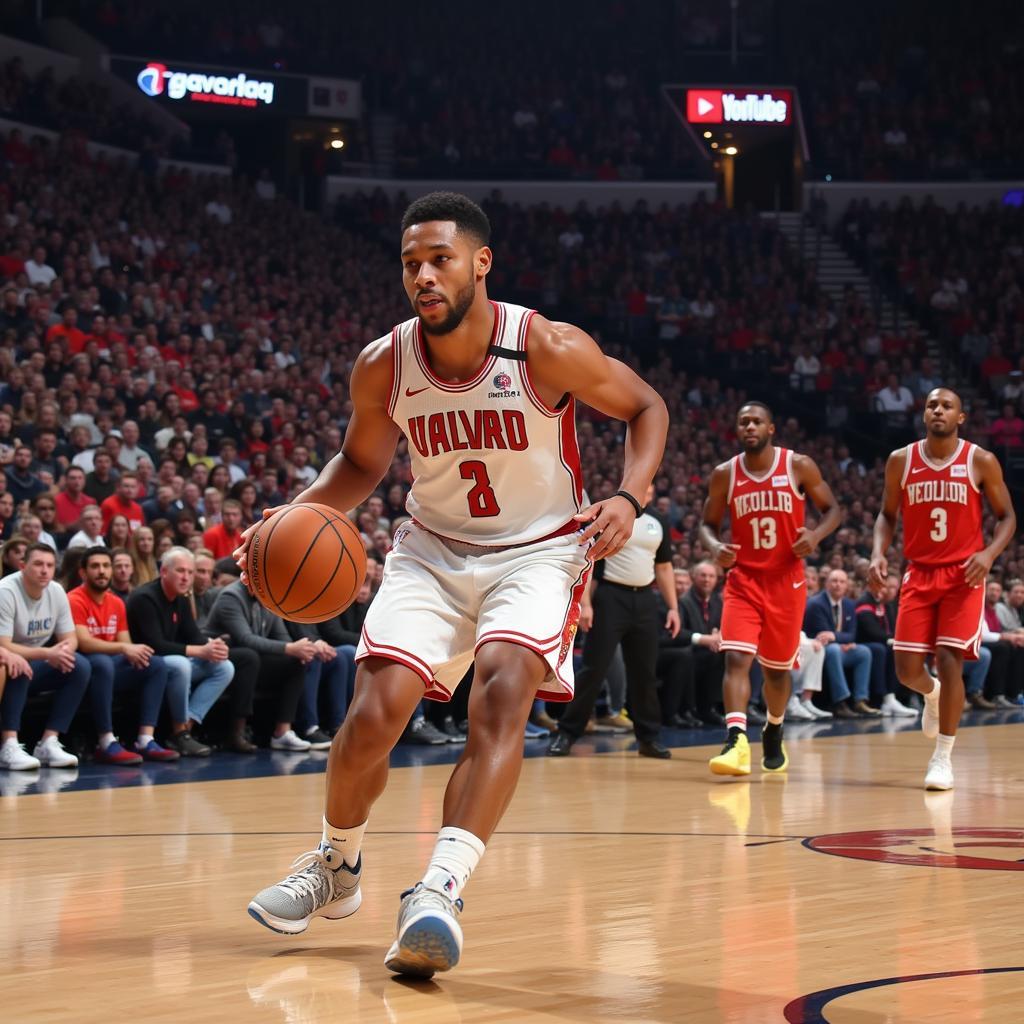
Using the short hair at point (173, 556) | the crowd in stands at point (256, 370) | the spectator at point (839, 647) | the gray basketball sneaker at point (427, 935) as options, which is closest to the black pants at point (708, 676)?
the crowd in stands at point (256, 370)

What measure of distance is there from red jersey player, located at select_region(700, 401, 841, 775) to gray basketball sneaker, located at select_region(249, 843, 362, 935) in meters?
4.31

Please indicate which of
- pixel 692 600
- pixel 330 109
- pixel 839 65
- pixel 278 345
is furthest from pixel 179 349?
pixel 839 65

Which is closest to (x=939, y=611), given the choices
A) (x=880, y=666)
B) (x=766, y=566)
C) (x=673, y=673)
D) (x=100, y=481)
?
(x=766, y=566)

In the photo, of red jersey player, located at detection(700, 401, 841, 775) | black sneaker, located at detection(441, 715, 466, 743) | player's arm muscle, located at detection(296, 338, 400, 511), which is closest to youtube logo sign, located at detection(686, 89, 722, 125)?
black sneaker, located at detection(441, 715, 466, 743)

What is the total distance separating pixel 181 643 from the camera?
29.5 feet

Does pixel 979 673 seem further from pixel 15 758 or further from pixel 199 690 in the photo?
pixel 15 758

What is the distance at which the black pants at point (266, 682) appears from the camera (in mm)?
9180

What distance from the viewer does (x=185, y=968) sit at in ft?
11.4

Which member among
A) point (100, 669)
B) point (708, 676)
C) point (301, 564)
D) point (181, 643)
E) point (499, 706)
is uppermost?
point (301, 564)

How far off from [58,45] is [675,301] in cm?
1023

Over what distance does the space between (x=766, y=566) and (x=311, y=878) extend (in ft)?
15.5

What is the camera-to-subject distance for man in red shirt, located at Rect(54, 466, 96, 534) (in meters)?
10.6

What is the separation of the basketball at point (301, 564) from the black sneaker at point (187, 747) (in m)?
5.26

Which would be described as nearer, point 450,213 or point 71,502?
point 450,213
